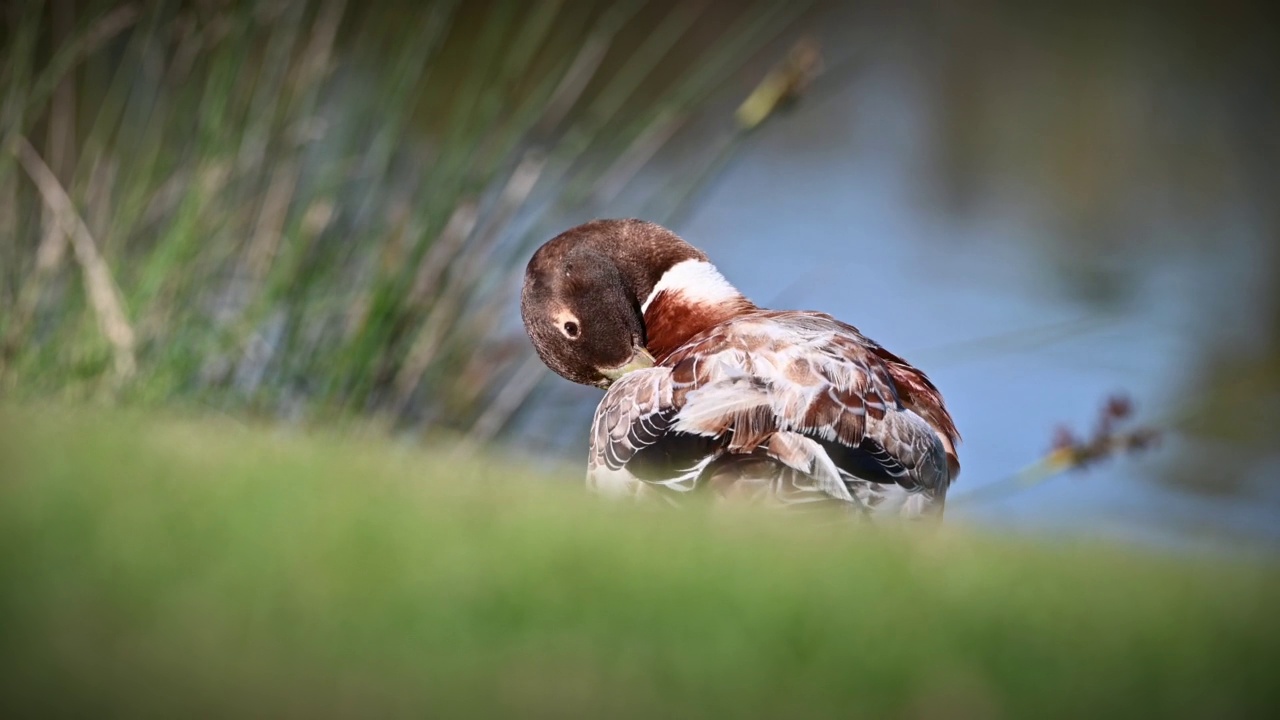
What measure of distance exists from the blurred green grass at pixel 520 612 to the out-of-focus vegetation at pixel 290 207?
250 centimetres

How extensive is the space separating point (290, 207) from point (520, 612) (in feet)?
12.6

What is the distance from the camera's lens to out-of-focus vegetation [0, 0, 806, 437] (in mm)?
5039

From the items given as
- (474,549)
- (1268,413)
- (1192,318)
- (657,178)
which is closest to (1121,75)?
(1192,318)

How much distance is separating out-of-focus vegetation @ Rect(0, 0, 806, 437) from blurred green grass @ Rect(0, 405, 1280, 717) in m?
2.50

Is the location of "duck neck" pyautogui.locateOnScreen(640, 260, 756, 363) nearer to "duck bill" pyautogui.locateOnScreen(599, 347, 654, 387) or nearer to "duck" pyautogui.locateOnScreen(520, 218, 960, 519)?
"duck bill" pyautogui.locateOnScreen(599, 347, 654, 387)

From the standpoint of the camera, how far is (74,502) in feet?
7.39

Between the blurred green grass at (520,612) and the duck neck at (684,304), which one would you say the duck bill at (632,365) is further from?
the blurred green grass at (520,612)

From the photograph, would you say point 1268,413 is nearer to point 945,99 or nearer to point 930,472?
point 945,99

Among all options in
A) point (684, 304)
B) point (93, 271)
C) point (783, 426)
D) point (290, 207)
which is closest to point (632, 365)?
point (684, 304)

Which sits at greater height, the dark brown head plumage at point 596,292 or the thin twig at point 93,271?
the dark brown head plumage at point 596,292

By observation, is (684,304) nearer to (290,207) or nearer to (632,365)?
(632,365)

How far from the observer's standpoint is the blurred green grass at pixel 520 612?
179cm

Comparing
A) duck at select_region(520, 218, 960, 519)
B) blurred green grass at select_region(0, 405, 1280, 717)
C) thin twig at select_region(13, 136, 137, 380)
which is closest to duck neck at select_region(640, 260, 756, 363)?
duck at select_region(520, 218, 960, 519)

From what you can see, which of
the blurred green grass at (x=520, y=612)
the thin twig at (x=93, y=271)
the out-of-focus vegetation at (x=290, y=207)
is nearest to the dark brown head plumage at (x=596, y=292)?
the out-of-focus vegetation at (x=290, y=207)
